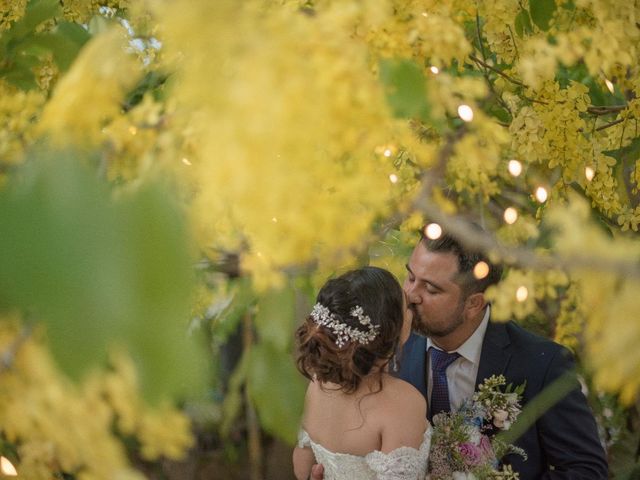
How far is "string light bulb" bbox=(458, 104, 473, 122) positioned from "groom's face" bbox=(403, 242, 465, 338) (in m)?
1.16

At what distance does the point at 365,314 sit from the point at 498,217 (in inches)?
41.2

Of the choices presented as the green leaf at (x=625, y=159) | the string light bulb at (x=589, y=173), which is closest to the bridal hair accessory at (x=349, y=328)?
the string light bulb at (x=589, y=173)

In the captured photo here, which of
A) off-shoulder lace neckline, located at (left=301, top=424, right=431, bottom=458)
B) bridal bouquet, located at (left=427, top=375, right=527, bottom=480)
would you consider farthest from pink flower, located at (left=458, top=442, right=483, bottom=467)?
off-shoulder lace neckline, located at (left=301, top=424, right=431, bottom=458)

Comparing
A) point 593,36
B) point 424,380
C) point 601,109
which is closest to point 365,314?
point 424,380

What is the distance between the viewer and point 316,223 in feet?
2.22

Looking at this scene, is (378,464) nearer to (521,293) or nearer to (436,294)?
(436,294)

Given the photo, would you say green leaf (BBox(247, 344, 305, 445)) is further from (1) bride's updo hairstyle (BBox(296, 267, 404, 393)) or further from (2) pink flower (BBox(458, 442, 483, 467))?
(2) pink flower (BBox(458, 442, 483, 467))

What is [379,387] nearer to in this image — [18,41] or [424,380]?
[424,380]

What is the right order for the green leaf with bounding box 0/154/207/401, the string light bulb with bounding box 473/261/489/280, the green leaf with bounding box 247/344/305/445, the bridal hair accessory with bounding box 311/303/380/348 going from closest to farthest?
the green leaf with bounding box 0/154/207/401 → the green leaf with bounding box 247/344/305/445 → the bridal hair accessory with bounding box 311/303/380/348 → the string light bulb with bounding box 473/261/489/280

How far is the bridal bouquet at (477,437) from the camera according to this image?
6.34 feet

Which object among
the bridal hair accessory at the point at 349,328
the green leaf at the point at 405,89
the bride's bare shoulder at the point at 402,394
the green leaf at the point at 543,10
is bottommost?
the bride's bare shoulder at the point at 402,394

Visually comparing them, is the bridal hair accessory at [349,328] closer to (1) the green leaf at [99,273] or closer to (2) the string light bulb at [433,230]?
(2) the string light bulb at [433,230]

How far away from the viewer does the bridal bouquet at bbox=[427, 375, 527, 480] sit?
1932 mm

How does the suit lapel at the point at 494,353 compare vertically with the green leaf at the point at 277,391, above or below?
below
